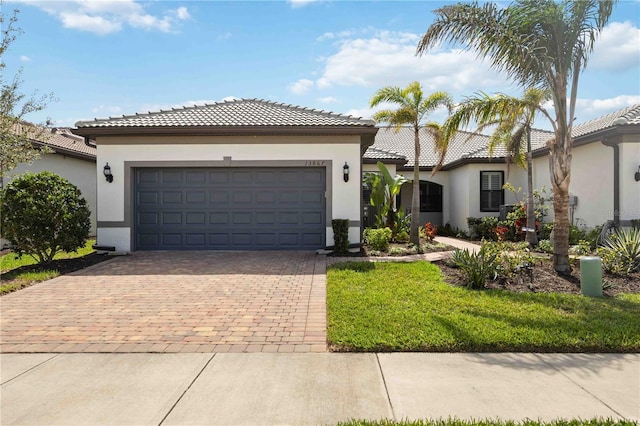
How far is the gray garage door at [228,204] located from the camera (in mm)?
11711

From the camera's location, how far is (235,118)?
1190 cm

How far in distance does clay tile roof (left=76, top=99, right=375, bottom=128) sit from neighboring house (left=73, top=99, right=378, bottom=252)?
1.3 inches

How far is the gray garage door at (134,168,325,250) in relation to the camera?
1171 centimetres

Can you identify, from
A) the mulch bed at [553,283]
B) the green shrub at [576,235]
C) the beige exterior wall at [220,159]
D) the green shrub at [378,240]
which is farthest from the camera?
the green shrub at [576,235]

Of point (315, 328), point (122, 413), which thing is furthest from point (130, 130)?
point (122, 413)

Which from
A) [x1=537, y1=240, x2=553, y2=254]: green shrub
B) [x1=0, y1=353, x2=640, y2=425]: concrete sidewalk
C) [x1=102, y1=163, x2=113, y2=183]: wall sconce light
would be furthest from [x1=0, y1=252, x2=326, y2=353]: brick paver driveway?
[x1=537, y1=240, x2=553, y2=254]: green shrub

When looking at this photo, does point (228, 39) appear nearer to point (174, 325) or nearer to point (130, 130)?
point (130, 130)

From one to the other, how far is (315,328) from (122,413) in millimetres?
2565

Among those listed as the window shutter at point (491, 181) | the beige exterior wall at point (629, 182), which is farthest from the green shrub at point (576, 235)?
the window shutter at point (491, 181)

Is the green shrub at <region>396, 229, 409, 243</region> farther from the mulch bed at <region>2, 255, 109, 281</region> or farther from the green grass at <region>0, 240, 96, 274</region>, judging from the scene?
the green grass at <region>0, 240, 96, 274</region>

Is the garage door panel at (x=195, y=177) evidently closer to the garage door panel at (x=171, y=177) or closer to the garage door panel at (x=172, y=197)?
the garage door panel at (x=171, y=177)

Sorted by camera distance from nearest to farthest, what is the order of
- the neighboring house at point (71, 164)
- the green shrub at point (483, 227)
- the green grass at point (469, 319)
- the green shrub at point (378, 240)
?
the green grass at point (469, 319), the green shrub at point (378, 240), the neighboring house at point (71, 164), the green shrub at point (483, 227)

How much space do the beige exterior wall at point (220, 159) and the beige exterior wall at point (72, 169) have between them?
376cm

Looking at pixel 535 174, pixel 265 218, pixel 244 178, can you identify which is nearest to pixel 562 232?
pixel 265 218
